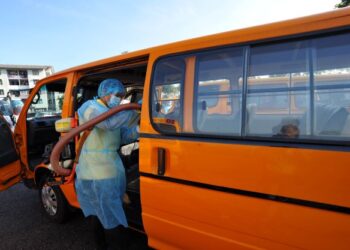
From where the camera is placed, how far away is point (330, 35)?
1.30m

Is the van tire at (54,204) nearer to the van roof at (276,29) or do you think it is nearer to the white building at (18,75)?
the van roof at (276,29)

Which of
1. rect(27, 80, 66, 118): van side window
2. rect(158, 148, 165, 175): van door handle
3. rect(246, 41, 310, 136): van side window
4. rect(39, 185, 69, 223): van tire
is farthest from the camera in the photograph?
rect(27, 80, 66, 118): van side window

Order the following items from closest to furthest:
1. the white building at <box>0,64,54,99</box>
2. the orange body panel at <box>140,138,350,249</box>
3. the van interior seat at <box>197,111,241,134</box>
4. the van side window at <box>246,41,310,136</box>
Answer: the orange body panel at <box>140,138,350,249</box> → the van side window at <box>246,41,310,136</box> → the van interior seat at <box>197,111,241,134</box> → the white building at <box>0,64,54,99</box>

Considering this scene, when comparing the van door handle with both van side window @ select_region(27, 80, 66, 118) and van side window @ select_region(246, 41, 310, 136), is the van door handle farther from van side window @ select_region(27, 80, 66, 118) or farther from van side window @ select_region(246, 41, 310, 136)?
van side window @ select_region(27, 80, 66, 118)

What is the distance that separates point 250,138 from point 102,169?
1.39 m

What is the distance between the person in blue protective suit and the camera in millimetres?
2092

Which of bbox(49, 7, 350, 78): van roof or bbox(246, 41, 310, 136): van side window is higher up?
bbox(49, 7, 350, 78): van roof

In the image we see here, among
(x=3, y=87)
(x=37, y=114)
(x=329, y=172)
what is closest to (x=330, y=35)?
(x=329, y=172)

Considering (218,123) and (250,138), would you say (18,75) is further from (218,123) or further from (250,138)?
(250,138)

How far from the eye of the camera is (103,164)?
213cm

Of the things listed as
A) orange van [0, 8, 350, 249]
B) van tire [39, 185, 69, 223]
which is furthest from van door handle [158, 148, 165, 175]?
van tire [39, 185, 69, 223]

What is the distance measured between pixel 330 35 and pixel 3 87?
58.6 meters

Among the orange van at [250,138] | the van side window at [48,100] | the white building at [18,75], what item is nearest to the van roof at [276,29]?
the orange van at [250,138]

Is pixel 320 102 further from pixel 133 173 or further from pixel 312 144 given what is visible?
pixel 133 173
